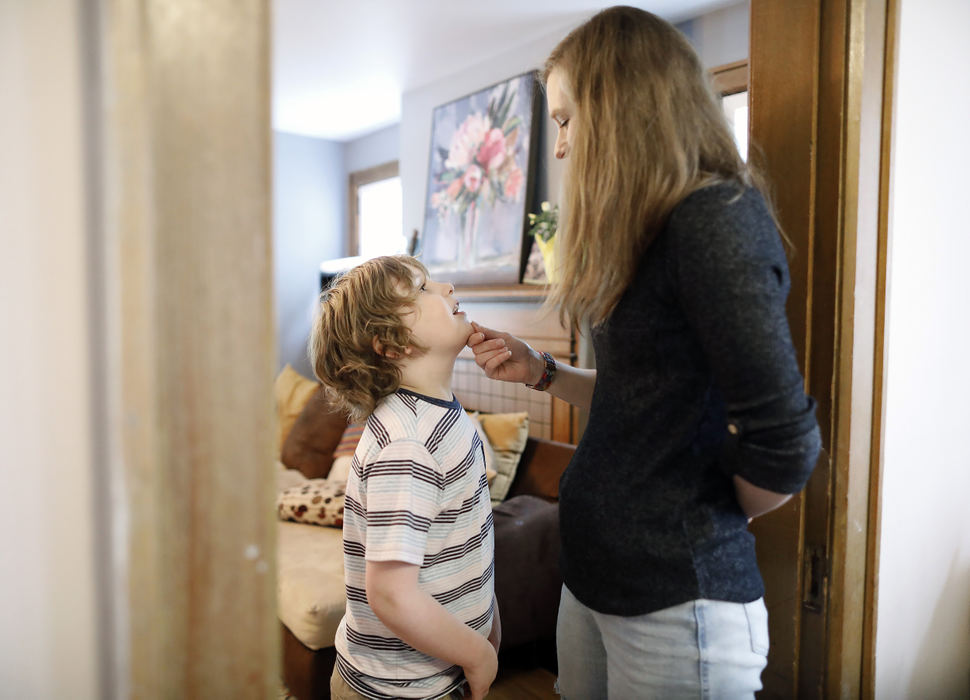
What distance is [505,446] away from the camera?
2.49 metres

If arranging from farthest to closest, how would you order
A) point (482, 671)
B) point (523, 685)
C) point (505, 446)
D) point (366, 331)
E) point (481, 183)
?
point (481, 183), point (505, 446), point (523, 685), point (366, 331), point (482, 671)

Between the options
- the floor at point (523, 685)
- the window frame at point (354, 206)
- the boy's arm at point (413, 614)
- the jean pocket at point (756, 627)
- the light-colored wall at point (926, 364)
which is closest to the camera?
the jean pocket at point (756, 627)

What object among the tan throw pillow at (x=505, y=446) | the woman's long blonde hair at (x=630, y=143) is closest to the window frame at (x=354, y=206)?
the tan throw pillow at (x=505, y=446)

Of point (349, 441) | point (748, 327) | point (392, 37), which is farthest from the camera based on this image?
point (392, 37)

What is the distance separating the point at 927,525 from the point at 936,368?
277 mm

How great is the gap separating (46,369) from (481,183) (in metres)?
3.54

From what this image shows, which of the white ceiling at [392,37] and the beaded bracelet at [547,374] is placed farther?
the white ceiling at [392,37]

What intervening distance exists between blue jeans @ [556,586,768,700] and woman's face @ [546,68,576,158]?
0.59 meters

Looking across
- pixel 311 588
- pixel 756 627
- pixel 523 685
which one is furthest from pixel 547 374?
pixel 523 685

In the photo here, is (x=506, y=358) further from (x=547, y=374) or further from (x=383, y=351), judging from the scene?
(x=383, y=351)

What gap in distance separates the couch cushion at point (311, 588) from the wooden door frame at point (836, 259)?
1.31 m

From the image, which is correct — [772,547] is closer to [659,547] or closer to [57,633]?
[659,547]

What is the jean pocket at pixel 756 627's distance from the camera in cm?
79

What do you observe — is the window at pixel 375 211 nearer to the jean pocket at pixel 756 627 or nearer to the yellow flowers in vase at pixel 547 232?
the yellow flowers in vase at pixel 547 232
